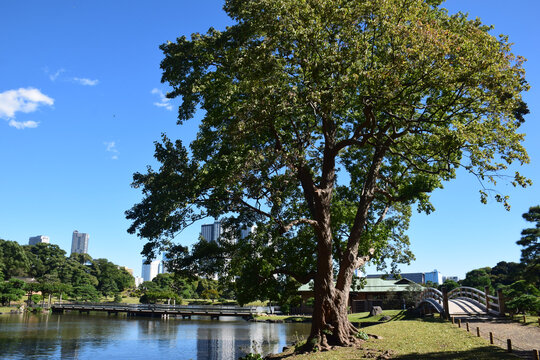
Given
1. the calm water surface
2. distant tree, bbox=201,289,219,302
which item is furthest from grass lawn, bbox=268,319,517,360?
distant tree, bbox=201,289,219,302

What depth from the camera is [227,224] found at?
71.9 feet

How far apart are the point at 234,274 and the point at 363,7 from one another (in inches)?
542

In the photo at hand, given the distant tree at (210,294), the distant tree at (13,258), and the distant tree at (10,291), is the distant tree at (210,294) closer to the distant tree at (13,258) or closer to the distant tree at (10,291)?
the distant tree at (10,291)

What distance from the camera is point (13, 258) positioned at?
298ft

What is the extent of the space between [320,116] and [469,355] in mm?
→ 11966

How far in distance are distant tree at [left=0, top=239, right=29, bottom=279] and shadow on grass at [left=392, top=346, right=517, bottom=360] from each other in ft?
323

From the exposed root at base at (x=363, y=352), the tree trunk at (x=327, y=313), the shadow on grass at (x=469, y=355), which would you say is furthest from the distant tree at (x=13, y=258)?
the shadow on grass at (x=469, y=355)

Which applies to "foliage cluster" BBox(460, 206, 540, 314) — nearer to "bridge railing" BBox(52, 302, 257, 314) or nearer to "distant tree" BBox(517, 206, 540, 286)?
"distant tree" BBox(517, 206, 540, 286)

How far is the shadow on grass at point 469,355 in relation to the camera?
14.1m

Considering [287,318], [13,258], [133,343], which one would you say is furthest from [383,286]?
[13,258]

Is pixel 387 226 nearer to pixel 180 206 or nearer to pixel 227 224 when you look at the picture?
pixel 227 224

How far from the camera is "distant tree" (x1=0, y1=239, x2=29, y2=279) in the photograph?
8988 centimetres

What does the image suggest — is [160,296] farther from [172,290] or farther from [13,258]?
[13,258]

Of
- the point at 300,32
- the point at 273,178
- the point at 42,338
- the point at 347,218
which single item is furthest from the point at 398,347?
the point at 42,338
